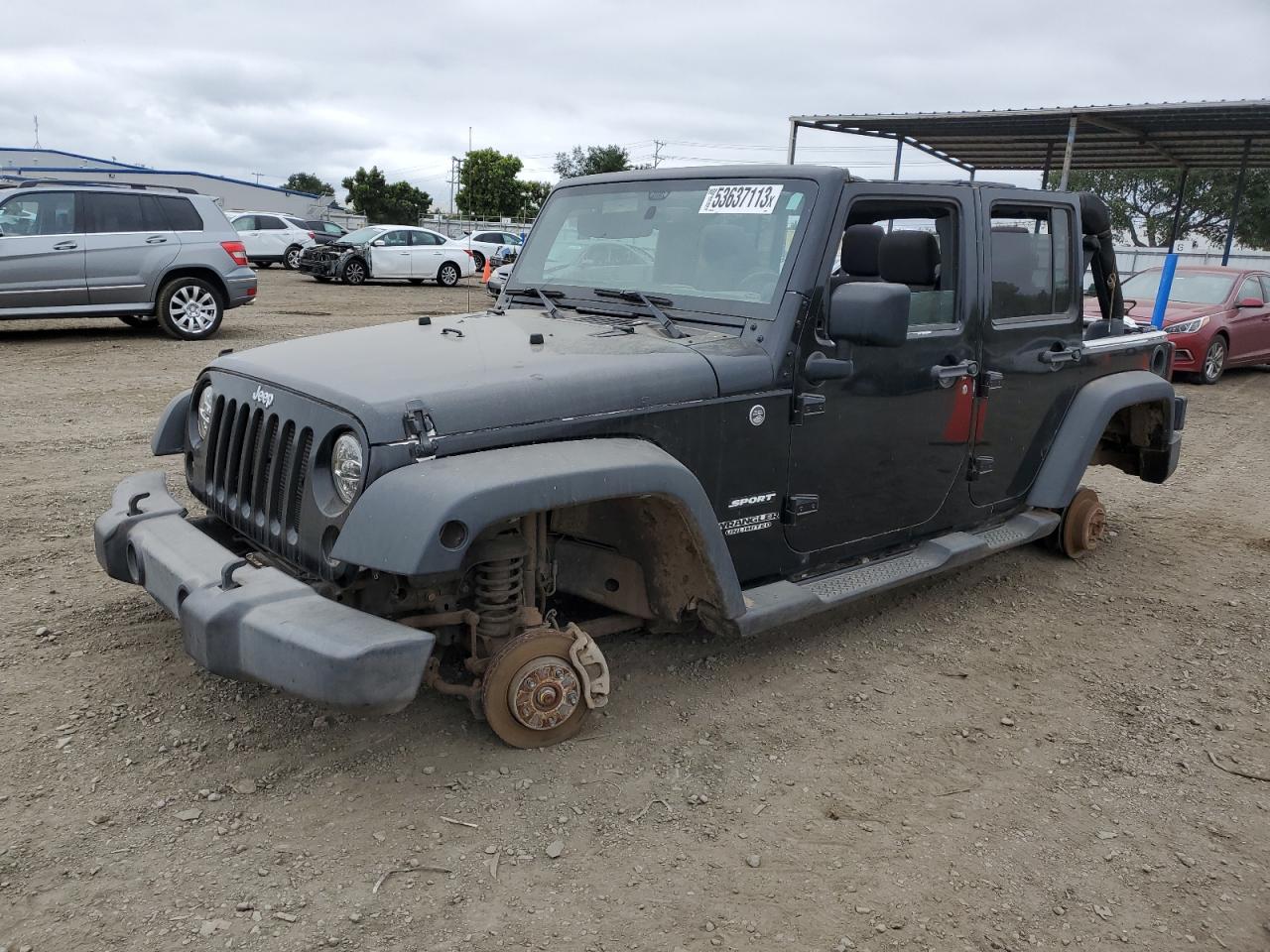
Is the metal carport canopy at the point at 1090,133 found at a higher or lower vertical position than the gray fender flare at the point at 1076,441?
higher

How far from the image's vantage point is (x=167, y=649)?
3889 mm

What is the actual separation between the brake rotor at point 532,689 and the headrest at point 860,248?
5.75 ft

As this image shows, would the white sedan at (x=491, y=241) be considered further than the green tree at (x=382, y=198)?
No

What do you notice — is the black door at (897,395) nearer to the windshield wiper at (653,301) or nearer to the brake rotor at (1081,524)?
the windshield wiper at (653,301)

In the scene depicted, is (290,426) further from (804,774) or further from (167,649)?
(804,774)

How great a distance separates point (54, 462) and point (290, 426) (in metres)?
4.29

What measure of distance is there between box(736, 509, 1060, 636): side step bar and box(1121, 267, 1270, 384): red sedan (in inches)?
330

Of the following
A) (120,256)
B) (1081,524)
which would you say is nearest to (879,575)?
(1081,524)

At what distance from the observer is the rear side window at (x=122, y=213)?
11344mm

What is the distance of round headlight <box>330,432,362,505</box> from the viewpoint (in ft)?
9.47

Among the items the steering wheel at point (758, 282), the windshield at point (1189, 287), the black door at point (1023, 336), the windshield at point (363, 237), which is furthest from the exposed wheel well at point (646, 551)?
the windshield at point (363, 237)

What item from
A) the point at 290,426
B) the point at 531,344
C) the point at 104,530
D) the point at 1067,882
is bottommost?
the point at 1067,882

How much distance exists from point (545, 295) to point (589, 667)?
1.79 m

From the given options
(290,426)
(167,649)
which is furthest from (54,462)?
(290,426)
